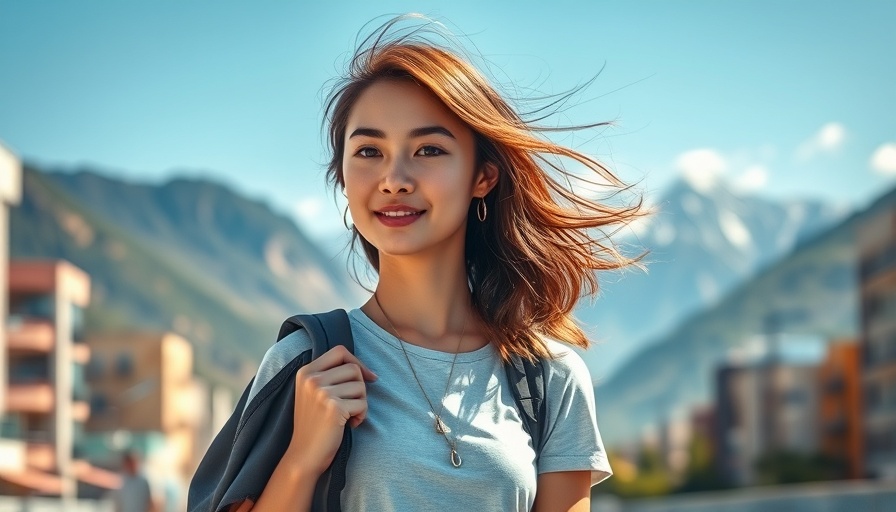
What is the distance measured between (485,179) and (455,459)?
609mm

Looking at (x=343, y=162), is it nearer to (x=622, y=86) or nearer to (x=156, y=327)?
(x=622, y=86)

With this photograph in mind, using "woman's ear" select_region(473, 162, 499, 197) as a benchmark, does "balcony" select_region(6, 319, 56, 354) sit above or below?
above

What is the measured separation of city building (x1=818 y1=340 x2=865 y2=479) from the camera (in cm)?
7069

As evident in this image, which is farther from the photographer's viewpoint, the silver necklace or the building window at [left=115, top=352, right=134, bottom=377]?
the building window at [left=115, top=352, right=134, bottom=377]

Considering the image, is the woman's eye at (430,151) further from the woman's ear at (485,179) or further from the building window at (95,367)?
the building window at (95,367)

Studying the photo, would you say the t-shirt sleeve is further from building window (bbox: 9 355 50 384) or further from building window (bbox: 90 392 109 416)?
building window (bbox: 90 392 109 416)

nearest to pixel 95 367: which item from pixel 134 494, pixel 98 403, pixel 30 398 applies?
pixel 98 403

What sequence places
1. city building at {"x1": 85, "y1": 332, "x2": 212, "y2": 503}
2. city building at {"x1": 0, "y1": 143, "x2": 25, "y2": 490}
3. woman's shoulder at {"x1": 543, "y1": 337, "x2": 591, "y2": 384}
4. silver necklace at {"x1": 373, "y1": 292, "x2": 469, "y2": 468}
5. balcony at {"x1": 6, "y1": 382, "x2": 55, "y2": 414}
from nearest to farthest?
silver necklace at {"x1": 373, "y1": 292, "x2": 469, "y2": 468}, woman's shoulder at {"x1": 543, "y1": 337, "x2": 591, "y2": 384}, city building at {"x1": 0, "y1": 143, "x2": 25, "y2": 490}, balcony at {"x1": 6, "y1": 382, "x2": 55, "y2": 414}, city building at {"x1": 85, "y1": 332, "x2": 212, "y2": 503}

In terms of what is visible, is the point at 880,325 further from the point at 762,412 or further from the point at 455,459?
the point at 455,459

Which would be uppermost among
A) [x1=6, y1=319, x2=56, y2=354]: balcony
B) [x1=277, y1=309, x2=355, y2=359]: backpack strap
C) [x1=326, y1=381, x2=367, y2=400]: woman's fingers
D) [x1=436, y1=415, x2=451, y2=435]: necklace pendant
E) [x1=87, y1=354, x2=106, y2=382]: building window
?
[x1=87, y1=354, x2=106, y2=382]: building window

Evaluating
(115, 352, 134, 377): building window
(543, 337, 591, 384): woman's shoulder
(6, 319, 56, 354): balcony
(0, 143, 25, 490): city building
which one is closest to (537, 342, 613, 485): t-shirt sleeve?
(543, 337, 591, 384): woman's shoulder

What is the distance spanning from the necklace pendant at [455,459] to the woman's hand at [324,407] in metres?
0.17

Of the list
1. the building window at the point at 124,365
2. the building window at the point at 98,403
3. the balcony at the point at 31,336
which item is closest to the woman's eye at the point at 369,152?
the balcony at the point at 31,336

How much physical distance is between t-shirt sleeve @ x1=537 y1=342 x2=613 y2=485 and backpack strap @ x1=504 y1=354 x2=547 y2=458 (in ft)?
0.05
